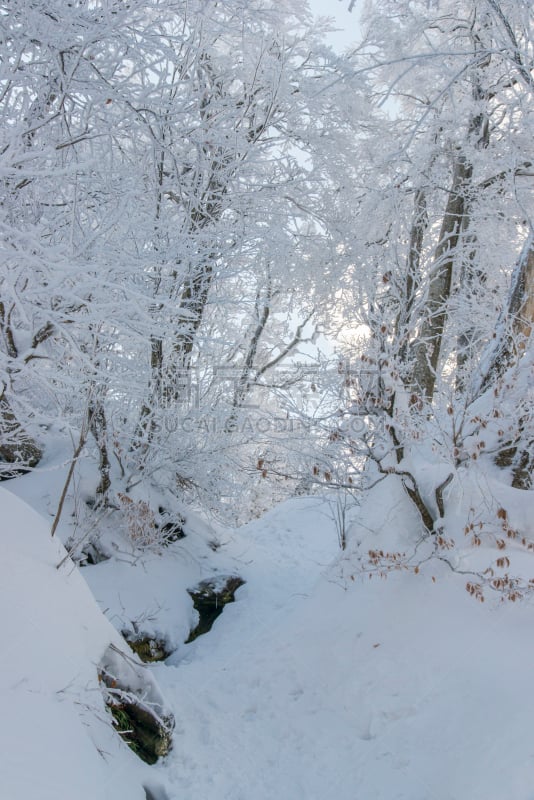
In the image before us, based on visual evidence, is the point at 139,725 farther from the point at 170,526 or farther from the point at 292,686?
the point at 170,526

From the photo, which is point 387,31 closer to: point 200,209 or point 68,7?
point 200,209

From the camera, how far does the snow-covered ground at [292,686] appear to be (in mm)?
3041

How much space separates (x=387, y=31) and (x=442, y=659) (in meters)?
8.87

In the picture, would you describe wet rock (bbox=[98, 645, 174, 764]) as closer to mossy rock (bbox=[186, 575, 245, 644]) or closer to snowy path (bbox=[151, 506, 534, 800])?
snowy path (bbox=[151, 506, 534, 800])

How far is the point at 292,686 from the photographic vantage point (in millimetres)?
5320

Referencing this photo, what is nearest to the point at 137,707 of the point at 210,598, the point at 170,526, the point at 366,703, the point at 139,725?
the point at 139,725

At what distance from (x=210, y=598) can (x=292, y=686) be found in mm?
2540

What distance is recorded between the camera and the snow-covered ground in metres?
3.04

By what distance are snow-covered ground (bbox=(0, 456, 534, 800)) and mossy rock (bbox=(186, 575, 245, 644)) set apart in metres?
0.27

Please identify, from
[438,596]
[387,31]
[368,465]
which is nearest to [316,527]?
[368,465]

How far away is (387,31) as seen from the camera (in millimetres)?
8727

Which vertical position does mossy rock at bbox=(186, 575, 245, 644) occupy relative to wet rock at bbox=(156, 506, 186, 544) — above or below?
below

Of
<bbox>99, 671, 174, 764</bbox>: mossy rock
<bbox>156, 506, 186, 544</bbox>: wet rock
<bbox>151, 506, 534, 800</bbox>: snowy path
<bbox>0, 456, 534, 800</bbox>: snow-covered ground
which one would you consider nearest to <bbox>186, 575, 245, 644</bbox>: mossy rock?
<bbox>0, 456, 534, 800</bbox>: snow-covered ground

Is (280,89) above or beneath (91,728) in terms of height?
above
